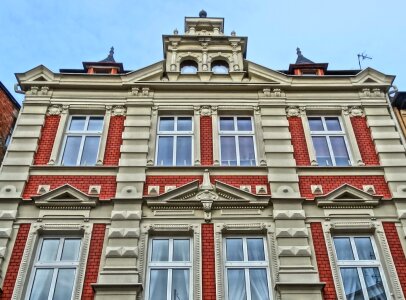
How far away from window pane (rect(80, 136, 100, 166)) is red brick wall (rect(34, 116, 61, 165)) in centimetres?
101

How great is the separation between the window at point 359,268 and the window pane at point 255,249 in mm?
1942

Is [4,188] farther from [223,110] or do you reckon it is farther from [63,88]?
[223,110]

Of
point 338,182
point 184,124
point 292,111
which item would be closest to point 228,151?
point 184,124

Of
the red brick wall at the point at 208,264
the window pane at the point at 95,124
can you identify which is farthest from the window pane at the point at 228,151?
the window pane at the point at 95,124

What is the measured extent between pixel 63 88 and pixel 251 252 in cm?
877

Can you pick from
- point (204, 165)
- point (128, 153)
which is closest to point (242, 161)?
point (204, 165)

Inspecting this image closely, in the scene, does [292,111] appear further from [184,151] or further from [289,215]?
[289,215]

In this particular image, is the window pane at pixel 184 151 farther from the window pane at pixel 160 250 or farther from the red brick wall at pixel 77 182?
the window pane at pixel 160 250

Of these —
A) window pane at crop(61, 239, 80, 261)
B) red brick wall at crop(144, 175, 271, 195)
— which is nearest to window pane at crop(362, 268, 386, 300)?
red brick wall at crop(144, 175, 271, 195)

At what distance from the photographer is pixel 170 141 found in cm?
1509

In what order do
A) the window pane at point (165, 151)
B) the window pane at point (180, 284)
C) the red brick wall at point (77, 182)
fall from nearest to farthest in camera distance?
the window pane at point (180, 284) < the red brick wall at point (77, 182) < the window pane at point (165, 151)

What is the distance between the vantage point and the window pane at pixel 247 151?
1448cm

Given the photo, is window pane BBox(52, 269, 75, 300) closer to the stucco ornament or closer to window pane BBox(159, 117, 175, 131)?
window pane BBox(159, 117, 175, 131)

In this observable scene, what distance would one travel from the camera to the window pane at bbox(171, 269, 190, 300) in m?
11.3
